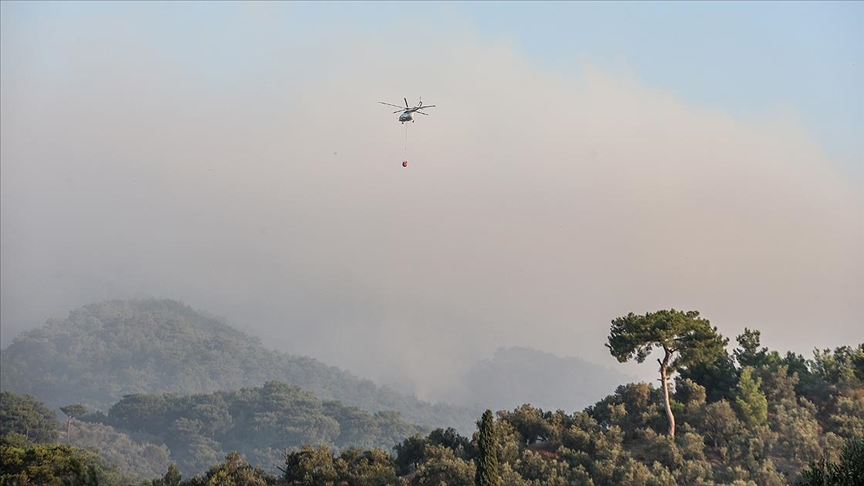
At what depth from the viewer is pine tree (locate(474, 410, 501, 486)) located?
53.3 meters

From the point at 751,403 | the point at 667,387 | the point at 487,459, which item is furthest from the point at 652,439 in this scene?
the point at 487,459

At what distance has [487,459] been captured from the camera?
5375 centimetres

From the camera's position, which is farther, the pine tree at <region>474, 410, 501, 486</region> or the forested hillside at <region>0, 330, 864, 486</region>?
the forested hillside at <region>0, 330, 864, 486</region>

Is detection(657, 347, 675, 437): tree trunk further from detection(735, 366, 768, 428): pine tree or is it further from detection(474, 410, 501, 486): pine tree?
detection(474, 410, 501, 486): pine tree

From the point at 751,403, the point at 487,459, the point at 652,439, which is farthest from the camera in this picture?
the point at 751,403

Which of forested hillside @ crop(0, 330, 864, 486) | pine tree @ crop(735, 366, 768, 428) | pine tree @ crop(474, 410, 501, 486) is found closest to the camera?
pine tree @ crop(474, 410, 501, 486)

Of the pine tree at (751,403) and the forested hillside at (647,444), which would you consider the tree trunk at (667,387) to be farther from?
the pine tree at (751,403)

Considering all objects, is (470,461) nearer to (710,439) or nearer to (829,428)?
(710,439)

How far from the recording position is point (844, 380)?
6900 centimetres

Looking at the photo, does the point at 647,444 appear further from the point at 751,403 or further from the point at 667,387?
the point at 751,403

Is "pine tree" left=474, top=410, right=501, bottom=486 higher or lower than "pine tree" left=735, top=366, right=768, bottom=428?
lower

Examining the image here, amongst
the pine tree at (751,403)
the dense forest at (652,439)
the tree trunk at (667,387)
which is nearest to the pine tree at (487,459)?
the dense forest at (652,439)

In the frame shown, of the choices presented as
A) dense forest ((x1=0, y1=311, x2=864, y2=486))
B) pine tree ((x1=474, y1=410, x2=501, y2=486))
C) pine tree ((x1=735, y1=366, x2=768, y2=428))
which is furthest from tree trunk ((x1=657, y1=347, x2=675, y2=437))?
pine tree ((x1=474, y1=410, x2=501, y2=486))

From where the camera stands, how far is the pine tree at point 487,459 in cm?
5334
